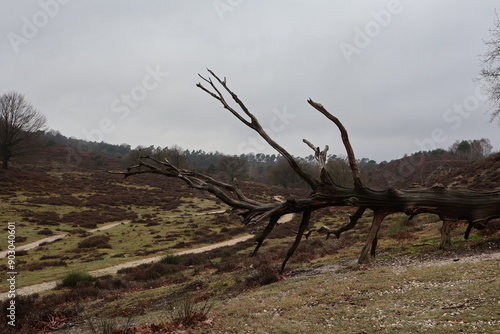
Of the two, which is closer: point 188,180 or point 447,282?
point 188,180

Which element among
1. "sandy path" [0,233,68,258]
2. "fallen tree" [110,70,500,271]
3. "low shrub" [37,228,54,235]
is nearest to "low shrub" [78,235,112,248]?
"sandy path" [0,233,68,258]

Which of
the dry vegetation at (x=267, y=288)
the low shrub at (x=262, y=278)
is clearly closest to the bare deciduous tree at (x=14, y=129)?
the dry vegetation at (x=267, y=288)

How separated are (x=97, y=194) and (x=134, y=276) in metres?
43.4

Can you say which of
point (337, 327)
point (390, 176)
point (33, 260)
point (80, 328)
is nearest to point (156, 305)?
point (80, 328)

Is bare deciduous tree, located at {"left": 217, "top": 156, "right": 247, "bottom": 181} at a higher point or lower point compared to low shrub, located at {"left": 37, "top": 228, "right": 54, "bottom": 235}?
higher

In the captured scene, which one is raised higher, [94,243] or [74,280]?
[94,243]

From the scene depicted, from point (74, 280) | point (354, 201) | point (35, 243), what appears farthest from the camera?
point (35, 243)

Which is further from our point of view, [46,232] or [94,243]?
[46,232]

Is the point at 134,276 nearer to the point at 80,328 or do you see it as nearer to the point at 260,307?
the point at 80,328

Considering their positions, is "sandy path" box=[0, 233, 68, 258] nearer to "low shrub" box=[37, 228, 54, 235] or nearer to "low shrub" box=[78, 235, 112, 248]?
"low shrub" box=[37, 228, 54, 235]

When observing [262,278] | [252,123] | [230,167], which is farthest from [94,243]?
[230,167]

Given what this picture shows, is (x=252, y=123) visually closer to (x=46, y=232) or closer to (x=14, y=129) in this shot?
(x=46, y=232)

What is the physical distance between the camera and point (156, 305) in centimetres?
1262

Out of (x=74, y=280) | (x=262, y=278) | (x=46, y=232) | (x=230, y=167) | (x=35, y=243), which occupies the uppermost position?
(x=230, y=167)
